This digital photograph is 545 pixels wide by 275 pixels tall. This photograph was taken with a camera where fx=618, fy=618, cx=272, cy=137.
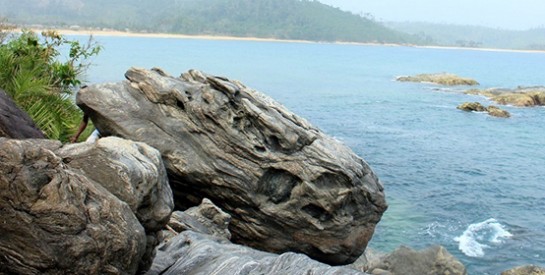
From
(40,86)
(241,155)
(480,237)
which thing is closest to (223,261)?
(241,155)

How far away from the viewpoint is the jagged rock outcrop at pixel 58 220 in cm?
668

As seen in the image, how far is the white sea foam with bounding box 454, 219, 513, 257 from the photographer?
2683cm

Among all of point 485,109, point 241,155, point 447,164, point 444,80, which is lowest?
point 444,80

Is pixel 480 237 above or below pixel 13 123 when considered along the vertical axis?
below

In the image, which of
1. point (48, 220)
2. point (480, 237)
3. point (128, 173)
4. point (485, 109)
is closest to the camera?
point (48, 220)

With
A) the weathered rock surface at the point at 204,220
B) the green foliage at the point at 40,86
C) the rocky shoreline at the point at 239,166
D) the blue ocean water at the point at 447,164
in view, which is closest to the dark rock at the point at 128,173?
the rocky shoreline at the point at 239,166

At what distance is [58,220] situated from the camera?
679cm

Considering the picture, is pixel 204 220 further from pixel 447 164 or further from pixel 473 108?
pixel 473 108

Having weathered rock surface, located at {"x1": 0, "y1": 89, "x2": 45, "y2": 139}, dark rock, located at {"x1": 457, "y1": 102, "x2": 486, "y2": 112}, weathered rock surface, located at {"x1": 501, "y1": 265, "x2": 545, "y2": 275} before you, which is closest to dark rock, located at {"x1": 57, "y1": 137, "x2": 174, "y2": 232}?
weathered rock surface, located at {"x1": 0, "y1": 89, "x2": 45, "y2": 139}

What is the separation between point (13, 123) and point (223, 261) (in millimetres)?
4177

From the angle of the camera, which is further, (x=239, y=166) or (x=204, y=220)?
(x=239, y=166)

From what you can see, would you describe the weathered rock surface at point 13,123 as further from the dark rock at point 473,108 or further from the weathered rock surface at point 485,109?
the dark rock at point 473,108

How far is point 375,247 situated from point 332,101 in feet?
170

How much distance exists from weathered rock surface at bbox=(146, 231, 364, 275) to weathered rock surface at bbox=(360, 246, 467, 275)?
12.7 meters
